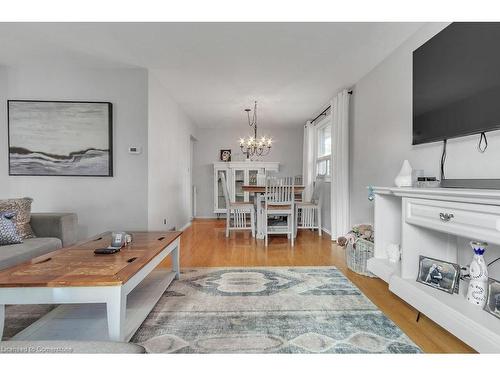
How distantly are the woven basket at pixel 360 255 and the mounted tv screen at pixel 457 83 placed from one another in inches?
39.9

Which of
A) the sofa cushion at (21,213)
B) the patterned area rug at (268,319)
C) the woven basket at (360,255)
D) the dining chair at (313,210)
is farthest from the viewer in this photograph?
the dining chair at (313,210)

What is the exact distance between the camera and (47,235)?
246 cm

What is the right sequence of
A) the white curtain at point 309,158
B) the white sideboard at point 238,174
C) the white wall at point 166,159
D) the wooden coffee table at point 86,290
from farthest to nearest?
the white sideboard at point 238,174 < the white curtain at point 309,158 < the white wall at point 166,159 < the wooden coffee table at point 86,290

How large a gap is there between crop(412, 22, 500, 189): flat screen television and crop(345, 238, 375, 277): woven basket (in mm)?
911

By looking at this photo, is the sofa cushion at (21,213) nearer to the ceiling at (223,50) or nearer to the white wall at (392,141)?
the ceiling at (223,50)

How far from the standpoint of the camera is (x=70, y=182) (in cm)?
336

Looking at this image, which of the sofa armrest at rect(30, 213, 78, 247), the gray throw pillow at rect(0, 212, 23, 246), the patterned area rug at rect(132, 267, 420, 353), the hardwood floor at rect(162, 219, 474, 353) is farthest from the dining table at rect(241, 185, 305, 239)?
the gray throw pillow at rect(0, 212, 23, 246)

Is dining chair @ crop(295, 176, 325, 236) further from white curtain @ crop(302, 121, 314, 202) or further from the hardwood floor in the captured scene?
white curtain @ crop(302, 121, 314, 202)

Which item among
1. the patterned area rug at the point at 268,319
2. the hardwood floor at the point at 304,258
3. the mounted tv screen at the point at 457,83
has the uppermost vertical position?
the mounted tv screen at the point at 457,83

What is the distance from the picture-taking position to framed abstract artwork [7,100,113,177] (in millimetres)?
3293

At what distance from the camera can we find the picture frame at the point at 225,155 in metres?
6.90

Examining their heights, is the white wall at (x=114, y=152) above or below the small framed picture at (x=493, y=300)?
above

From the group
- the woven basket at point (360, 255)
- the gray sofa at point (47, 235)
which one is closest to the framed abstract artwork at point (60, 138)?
the gray sofa at point (47, 235)
